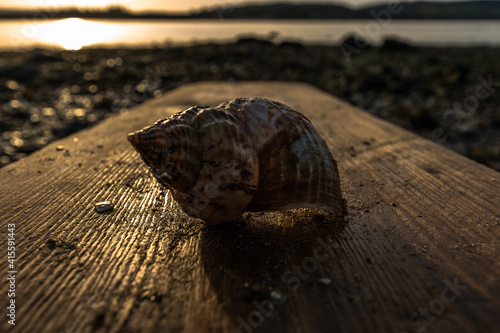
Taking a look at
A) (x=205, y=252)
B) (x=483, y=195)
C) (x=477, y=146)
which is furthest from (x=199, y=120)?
(x=477, y=146)

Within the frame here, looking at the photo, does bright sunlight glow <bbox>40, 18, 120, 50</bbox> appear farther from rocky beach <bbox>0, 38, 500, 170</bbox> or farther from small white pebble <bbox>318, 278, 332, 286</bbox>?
small white pebble <bbox>318, 278, 332, 286</bbox>

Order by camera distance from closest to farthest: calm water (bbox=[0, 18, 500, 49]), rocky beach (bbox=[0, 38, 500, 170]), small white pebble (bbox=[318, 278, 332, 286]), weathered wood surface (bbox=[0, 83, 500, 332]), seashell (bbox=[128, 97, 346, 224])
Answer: weathered wood surface (bbox=[0, 83, 500, 332])
small white pebble (bbox=[318, 278, 332, 286])
seashell (bbox=[128, 97, 346, 224])
rocky beach (bbox=[0, 38, 500, 170])
calm water (bbox=[0, 18, 500, 49])

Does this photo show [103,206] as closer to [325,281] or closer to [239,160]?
[239,160]

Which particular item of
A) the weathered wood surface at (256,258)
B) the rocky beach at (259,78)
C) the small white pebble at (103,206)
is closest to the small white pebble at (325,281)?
the weathered wood surface at (256,258)

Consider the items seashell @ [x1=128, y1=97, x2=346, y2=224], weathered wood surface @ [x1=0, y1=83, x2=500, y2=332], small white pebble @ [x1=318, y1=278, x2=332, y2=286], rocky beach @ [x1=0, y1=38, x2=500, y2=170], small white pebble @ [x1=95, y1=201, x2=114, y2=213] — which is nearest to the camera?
weathered wood surface @ [x1=0, y1=83, x2=500, y2=332]

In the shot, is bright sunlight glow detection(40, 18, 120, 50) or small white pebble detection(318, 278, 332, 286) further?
bright sunlight glow detection(40, 18, 120, 50)

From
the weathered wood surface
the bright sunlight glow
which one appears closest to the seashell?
the weathered wood surface
